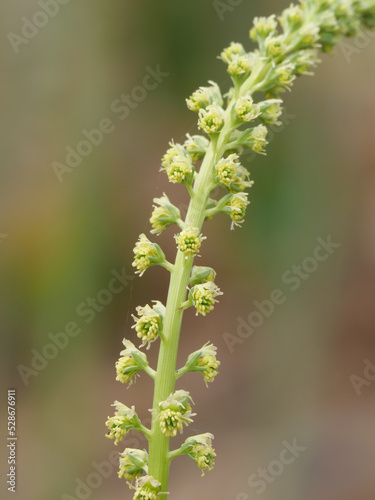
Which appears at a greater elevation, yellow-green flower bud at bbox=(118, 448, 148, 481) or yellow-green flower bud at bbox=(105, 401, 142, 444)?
yellow-green flower bud at bbox=(105, 401, 142, 444)

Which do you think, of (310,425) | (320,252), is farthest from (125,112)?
(310,425)

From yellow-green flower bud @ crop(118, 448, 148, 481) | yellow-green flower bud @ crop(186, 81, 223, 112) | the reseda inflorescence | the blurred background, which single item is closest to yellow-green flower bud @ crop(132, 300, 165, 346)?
the reseda inflorescence

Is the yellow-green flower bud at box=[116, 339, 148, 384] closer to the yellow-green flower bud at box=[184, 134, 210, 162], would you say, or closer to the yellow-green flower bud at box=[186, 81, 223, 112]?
the yellow-green flower bud at box=[184, 134, 210, 162]

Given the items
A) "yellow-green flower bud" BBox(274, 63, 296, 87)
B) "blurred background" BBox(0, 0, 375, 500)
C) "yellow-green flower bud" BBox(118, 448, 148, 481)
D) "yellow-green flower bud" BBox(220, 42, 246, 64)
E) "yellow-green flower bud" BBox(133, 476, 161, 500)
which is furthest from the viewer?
"blurred background" BBox(0, 0, 375, 500)

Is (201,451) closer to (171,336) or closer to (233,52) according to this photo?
(171,336)

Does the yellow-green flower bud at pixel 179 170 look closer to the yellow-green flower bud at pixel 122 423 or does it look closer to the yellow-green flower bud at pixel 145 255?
the yellow-green flower bud at pixel 145 255

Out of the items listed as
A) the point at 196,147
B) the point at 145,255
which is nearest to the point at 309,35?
the point at 196,147

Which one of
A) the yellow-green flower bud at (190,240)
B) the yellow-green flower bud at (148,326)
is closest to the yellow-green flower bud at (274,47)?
the yellow-green flower bud at (190,240)
